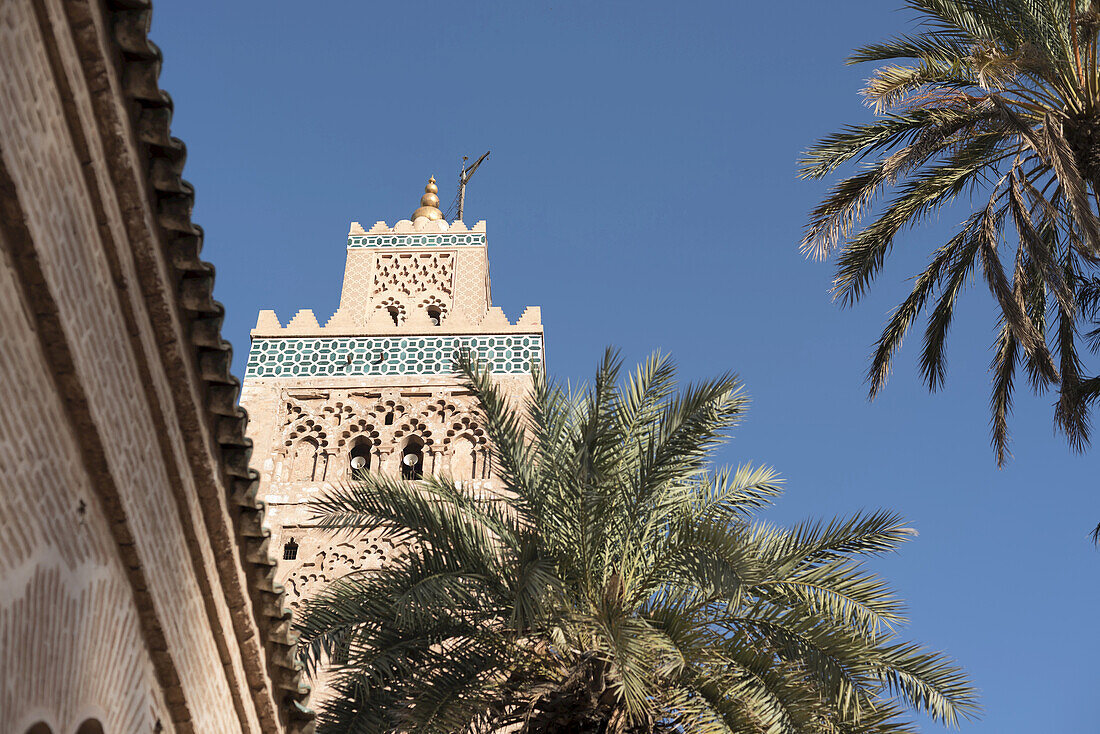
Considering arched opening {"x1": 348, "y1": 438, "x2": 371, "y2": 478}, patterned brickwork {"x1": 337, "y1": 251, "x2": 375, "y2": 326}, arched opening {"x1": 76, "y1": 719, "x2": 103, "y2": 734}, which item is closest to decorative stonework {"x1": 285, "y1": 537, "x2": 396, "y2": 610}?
arched opening {"x1": 348, "y1": 438, "x2": 371, "y2": 478}

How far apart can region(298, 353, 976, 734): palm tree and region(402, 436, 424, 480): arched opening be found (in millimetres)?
6550

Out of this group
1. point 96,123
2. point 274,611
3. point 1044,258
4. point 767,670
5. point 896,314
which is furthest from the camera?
point 896,314

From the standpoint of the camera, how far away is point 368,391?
1739cm

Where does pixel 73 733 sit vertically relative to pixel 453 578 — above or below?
below

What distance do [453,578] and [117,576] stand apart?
114 inches

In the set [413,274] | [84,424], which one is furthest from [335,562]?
[84,424]

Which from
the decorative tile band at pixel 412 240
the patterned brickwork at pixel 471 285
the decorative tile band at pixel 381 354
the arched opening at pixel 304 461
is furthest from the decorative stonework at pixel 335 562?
the decorative tile band at pixel 412 240

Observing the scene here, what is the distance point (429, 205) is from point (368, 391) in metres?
5.13

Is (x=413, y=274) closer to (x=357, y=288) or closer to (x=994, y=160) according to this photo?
(x=357, y=288)

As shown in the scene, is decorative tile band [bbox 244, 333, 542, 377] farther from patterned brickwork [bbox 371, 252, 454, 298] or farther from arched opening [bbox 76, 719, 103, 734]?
arched opening [bbox 76, 719, 103, 734]

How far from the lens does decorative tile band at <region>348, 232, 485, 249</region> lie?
2011 centimetres

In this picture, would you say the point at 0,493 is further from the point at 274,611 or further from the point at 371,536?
the point at 371,536

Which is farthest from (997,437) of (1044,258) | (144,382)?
(144,382)

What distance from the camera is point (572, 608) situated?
8.94 m
